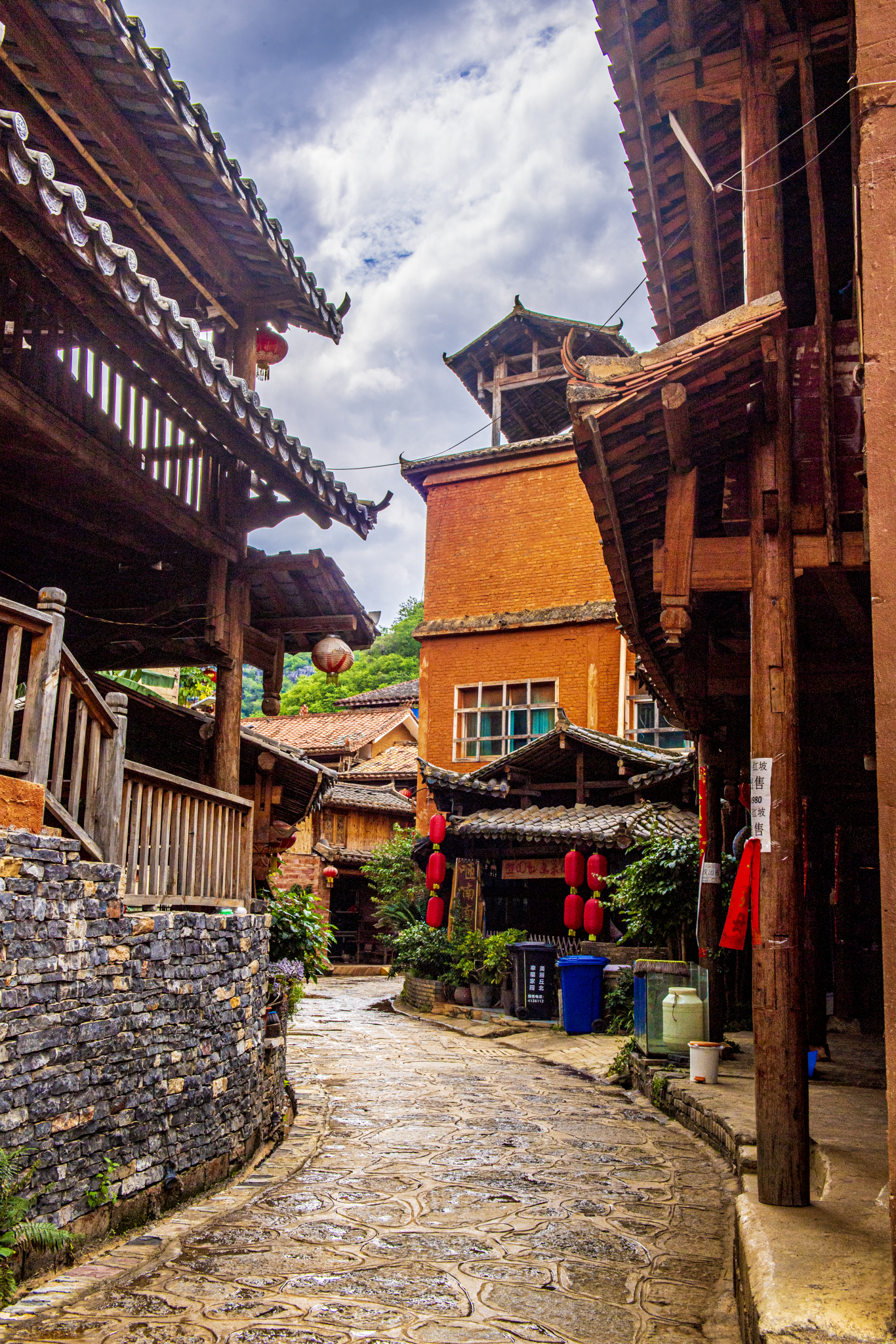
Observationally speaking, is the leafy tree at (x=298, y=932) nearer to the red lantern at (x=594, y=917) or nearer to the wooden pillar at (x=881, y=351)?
the red lantern at (x=594, y=917)

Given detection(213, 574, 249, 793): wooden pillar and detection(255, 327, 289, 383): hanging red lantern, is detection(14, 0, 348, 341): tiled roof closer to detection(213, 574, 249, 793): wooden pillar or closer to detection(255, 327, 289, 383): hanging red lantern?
detection(255, 327, 289, 383): hanging red lantern

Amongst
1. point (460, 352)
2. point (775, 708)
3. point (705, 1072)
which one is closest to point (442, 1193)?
point (705, 1072)

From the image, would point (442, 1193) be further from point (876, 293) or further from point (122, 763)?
point (876, 293)

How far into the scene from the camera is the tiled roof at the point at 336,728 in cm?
3581

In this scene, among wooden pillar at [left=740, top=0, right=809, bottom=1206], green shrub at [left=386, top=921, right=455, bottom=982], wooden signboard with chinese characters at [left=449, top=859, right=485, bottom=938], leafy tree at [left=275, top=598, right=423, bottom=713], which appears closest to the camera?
wooden pillar at [left=740, top=0, right=809, bottom=1206]

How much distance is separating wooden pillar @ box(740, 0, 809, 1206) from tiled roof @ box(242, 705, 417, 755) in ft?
99.3

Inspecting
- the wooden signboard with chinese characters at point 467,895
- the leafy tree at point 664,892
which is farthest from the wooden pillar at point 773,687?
the wooden signboard with chinese characters at point 467,895

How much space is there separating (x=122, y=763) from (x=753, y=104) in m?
5.36

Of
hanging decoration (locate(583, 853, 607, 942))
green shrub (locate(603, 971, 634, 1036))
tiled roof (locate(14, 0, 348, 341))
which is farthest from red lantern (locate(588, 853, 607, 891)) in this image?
tiled roof (locate(14, 0, 348, 341))

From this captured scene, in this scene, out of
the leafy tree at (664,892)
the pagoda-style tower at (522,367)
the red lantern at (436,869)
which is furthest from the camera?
the pagoda-style tower at (522,367)

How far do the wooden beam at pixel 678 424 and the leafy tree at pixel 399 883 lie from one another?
55.5 feet

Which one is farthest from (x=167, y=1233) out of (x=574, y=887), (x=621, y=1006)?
(x=574, y=887)

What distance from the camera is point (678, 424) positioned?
5297 millimetres

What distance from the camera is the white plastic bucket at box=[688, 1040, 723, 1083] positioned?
8.79 meters
